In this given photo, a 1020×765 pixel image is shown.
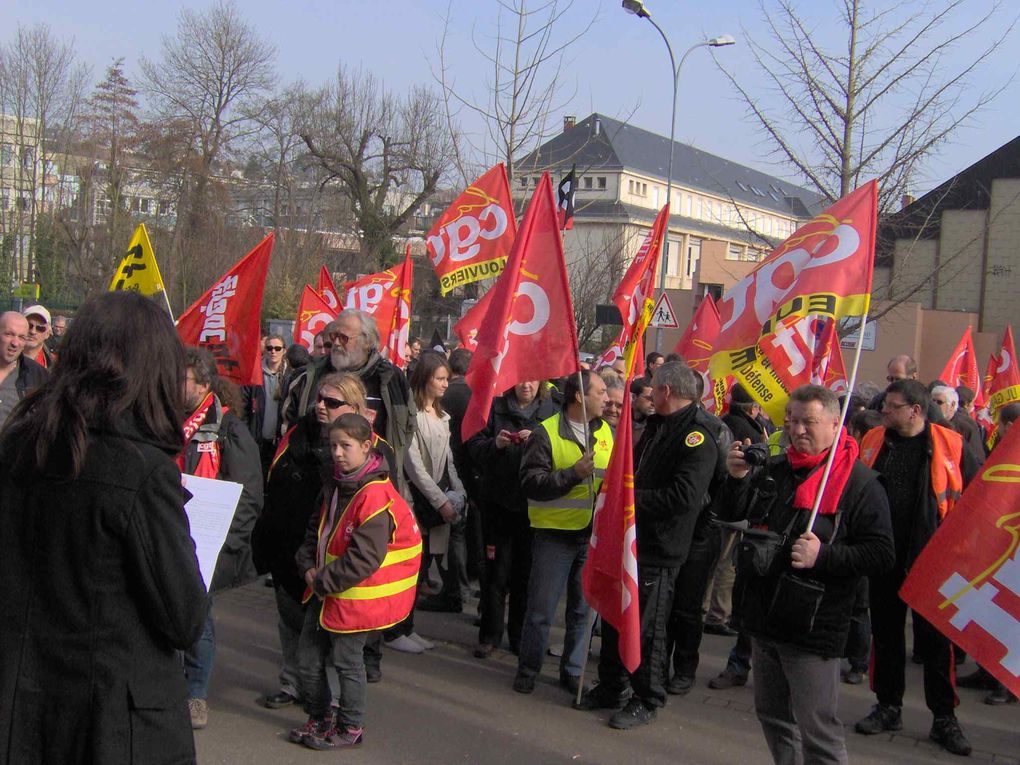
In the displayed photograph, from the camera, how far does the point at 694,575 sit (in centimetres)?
620

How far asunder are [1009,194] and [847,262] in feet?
103

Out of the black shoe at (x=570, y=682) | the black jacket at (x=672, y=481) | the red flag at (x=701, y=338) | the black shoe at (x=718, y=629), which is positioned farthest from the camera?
the red flag at (x=701, y=338)

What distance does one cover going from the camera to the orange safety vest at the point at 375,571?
4797 millimetres

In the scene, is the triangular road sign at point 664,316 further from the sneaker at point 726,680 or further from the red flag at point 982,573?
the red flag at point 982,573

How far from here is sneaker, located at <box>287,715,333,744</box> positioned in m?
5.02

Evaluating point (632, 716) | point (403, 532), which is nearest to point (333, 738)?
point (403, 532)

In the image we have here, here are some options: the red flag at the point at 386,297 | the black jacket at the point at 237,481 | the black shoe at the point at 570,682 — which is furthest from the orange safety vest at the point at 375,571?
the red flag at the point at 386,297

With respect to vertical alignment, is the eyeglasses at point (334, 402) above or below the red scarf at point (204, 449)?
above

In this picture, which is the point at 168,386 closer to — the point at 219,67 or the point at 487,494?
the point at 487,494

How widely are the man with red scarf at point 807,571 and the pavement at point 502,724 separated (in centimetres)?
116

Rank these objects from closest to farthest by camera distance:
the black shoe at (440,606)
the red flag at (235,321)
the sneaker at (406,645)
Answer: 1. the sneaker at (406,645)
2. the red flag at (235,321)
3. the black shoe at (440,606)

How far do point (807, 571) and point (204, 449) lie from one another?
2.79 m

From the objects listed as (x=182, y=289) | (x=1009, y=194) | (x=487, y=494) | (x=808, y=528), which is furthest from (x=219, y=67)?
(x=808, y=528)

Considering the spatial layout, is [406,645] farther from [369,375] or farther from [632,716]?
[369,375]
